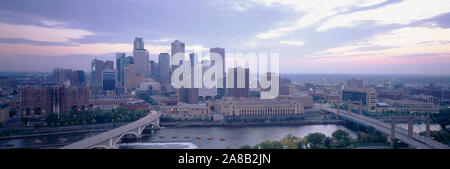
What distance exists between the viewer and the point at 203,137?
742cm

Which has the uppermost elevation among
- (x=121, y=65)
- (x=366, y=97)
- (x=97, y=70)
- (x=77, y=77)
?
(x=121, y=65)

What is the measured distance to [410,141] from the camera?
594cm

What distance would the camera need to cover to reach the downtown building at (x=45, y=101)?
9.30m

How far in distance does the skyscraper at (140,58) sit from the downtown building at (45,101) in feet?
52.2

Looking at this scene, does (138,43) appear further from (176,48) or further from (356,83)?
(356,83)

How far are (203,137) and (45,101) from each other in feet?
18.5

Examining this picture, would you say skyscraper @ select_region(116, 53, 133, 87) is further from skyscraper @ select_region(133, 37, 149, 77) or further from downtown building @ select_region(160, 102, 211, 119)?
downtown building @ select_region(160, 102, 211, 119)

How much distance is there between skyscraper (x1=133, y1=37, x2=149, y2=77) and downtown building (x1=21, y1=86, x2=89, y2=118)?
626 inches

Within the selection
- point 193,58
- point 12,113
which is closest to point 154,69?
point 193,58

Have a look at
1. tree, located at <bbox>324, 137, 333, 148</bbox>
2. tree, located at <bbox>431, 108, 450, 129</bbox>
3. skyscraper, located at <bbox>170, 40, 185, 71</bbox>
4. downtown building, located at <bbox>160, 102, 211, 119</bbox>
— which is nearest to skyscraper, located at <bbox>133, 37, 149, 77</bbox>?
skyscraper, located at <bbox>170, 40, 185, 71</bbox>

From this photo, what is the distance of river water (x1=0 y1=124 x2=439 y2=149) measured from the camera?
6410mm
